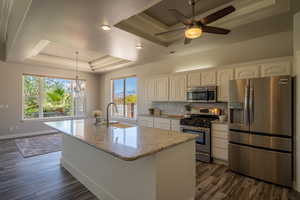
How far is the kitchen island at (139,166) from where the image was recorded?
1548 millimetres

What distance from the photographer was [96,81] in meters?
7.77

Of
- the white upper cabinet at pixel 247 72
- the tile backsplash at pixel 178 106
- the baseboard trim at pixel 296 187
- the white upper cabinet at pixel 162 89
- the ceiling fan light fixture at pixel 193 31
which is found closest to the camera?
the ceiling fan light fixture at pixel 193 31

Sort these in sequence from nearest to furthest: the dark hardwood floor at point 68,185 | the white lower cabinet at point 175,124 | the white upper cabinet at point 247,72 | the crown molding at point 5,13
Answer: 1. the dark hardwood floor at point 68,185
2. the crown molding at point 5,13
3. the white upper cabinet at point 247,72
4. the white lower cabinet at point 175,124

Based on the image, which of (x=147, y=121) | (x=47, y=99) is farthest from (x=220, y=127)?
(x=47, y=99)

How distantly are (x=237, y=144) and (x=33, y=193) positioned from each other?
11.8ft

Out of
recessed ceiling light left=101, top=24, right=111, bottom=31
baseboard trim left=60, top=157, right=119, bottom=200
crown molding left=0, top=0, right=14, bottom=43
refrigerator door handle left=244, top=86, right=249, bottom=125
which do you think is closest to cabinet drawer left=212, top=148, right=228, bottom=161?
refrigerator door handle left=244, top=86, right=249, bottom=125

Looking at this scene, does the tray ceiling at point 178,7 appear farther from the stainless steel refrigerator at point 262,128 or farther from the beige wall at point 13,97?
the beige wall at point 13,97

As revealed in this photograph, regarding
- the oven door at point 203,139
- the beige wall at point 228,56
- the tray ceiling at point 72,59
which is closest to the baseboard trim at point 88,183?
the oven door at point 203,139

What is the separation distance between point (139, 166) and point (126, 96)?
506cm

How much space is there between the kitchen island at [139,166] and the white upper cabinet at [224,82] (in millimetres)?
1908

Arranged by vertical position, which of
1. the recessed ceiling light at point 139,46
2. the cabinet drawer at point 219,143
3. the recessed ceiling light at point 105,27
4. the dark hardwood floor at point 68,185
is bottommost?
the dark hardwood floor at point 68,185

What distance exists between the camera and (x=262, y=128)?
2.63m

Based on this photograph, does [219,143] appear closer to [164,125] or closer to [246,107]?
[246,107]

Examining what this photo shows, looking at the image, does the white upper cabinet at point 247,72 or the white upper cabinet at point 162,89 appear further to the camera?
the white upper cabinet at point 162,89
